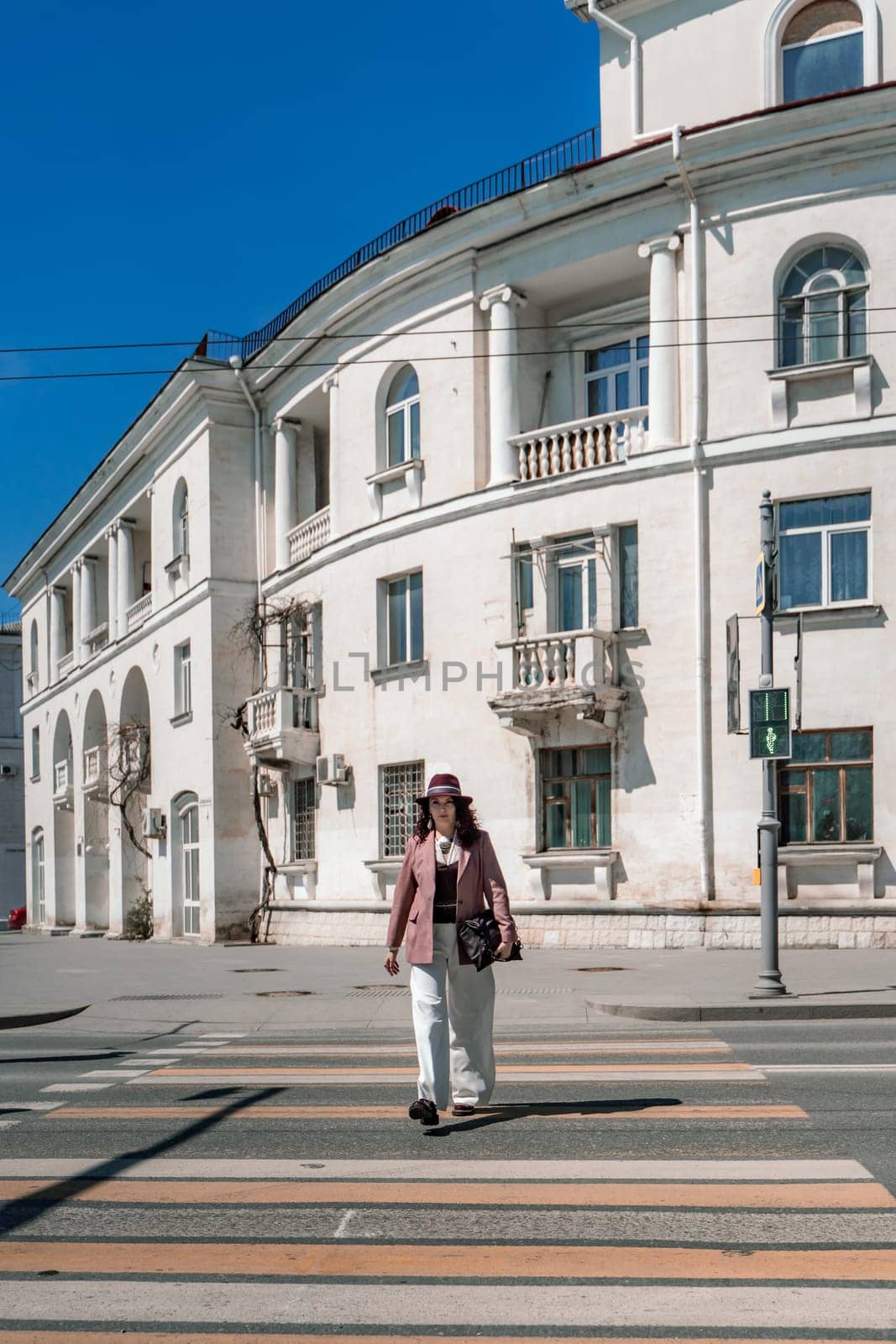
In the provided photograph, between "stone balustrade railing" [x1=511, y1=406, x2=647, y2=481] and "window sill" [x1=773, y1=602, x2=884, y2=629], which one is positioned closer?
"window sill" [x1=773, y1=602, x2=884, y2=629]

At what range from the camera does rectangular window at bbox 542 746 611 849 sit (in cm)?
2286

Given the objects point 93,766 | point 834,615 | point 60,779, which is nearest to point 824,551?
point 834,615

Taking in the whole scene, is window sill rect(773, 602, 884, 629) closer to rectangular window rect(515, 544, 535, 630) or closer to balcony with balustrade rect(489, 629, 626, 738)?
balcony with balustrade rect(489, 629, 626, 738)

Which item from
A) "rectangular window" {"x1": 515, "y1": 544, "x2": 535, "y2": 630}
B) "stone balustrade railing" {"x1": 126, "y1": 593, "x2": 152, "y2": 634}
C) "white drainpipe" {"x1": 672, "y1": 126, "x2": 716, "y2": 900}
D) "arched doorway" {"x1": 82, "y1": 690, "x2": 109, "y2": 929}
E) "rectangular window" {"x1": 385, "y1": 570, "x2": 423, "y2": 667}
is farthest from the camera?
"arched doorway" {"x1": 82, "y1": 690, "x2": 109, "y2": 929}

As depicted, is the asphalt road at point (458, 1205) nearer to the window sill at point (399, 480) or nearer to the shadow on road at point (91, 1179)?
the shadow on road at point (91, 1179)

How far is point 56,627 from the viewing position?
49906 millimetres

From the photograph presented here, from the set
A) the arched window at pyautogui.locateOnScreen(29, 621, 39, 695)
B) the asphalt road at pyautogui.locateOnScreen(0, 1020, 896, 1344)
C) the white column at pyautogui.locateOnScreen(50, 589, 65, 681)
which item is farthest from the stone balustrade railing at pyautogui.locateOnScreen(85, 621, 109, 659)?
the asphalt road at pyautogui.locateOnScreen(0, 1020, 896, 1344)

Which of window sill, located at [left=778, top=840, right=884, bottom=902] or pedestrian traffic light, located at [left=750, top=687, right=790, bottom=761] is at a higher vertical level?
pedestrian traffic light, located at [left=750, top=687, right=790, bottom=761]

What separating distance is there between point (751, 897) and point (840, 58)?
12217 millimetres

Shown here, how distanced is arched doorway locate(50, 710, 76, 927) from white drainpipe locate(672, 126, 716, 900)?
96.3 feet

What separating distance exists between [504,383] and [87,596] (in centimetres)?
2414

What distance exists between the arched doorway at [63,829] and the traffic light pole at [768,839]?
3465cm

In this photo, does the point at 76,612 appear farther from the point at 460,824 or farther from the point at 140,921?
the point at 460,824

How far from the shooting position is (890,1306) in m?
4.95
